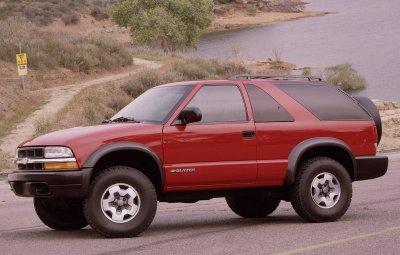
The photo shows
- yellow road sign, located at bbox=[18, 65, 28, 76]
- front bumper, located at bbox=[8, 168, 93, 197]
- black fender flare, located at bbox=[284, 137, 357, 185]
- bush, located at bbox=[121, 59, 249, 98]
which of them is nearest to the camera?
front bumper, located at bbox=[8, 168, 93, 197]

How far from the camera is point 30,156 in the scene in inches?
373

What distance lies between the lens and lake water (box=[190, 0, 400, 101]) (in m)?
67.1

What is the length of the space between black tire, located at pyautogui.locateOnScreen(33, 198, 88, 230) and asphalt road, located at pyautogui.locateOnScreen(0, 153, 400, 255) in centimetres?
13

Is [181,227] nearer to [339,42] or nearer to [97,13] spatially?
[339,42]

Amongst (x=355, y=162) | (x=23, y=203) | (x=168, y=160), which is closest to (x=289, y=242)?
(x=168, y=160)

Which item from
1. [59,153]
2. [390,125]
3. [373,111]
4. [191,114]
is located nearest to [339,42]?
[390,125]

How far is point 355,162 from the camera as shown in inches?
428

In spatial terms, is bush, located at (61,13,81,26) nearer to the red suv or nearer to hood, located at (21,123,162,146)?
the red suv

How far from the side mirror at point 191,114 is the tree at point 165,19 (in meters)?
61.6

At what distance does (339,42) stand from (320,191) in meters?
78.3

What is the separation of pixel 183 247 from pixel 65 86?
31.2 metres

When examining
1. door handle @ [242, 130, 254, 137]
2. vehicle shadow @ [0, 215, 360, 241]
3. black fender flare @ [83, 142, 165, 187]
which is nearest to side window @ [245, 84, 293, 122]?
door handle @ [242, 130, 254, 137]

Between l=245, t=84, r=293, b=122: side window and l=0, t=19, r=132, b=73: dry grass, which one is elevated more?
l=245, t=84, r=293, b=122: side window

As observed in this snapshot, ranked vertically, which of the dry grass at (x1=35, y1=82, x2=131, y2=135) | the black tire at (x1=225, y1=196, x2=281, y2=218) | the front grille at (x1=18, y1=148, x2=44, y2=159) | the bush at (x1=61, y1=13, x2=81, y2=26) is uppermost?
the front grille at (x1=18, y1=148, x2=44, y2=159)
